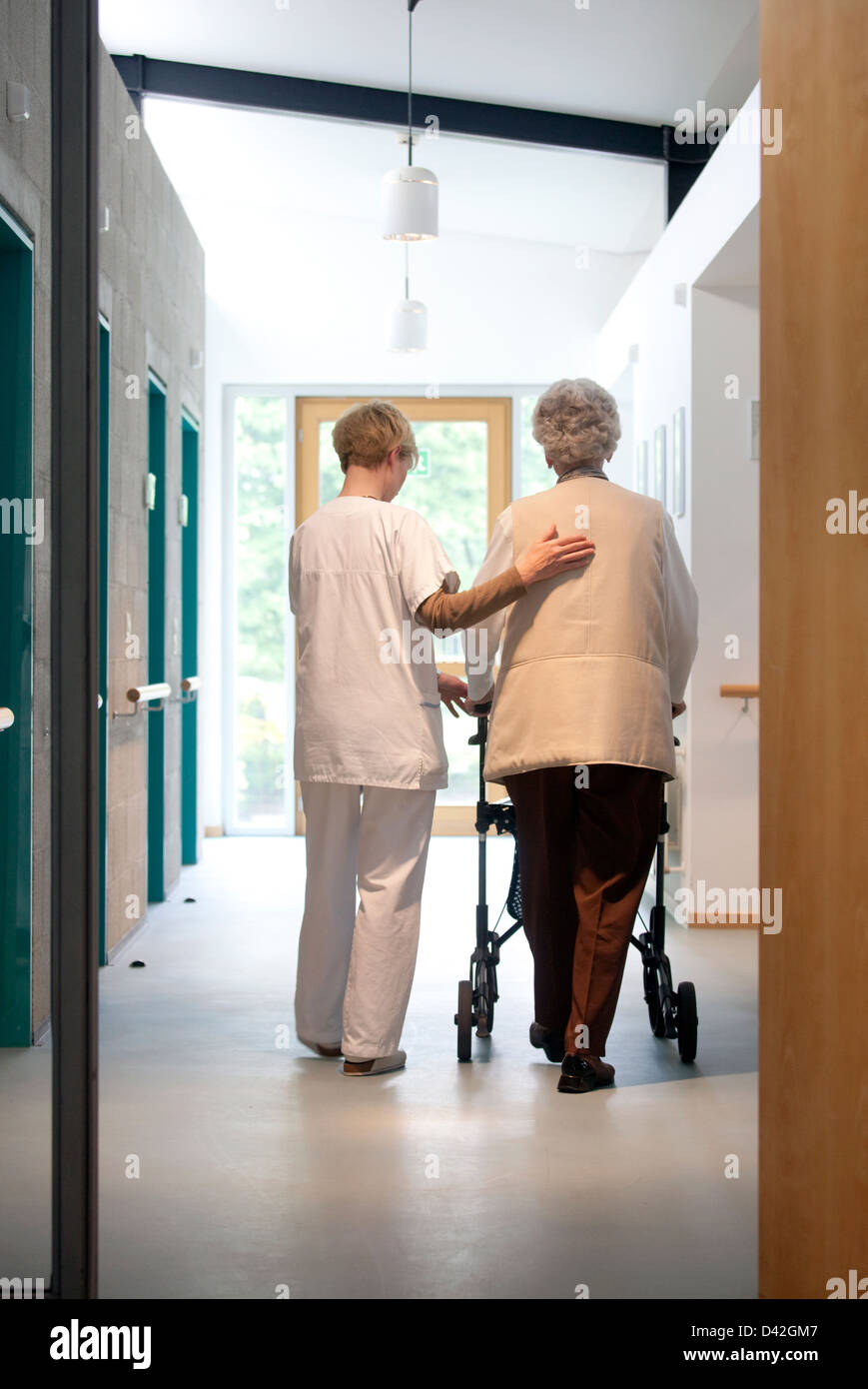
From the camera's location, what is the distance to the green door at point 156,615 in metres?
5.41

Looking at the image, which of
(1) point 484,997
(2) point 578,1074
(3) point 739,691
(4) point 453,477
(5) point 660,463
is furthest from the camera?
(4) point 453,477

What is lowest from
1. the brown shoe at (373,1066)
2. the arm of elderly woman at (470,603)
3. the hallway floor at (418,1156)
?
the hallway floor at (418,1156)

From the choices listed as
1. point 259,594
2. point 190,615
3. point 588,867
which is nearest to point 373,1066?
point 588,867

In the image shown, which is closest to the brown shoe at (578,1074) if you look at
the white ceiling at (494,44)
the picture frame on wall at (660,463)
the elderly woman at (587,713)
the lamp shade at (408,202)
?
the elderly woman at (587,713)

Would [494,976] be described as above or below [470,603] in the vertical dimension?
below

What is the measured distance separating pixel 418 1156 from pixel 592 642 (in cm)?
109

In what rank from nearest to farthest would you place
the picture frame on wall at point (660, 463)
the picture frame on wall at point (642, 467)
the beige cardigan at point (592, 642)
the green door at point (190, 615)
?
1. the beige cardigan at point (592, 642)
2. the picture frame on wall at point (660, 463)
3. the picture frame on wall at point (642, 467)
4. the green door at point (190, 615)

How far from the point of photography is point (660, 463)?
18.5 feet

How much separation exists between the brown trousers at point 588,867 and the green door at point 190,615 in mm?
3561

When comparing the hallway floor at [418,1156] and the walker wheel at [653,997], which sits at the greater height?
the walker wheel at [653,997]

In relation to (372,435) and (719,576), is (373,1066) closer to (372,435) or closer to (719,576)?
(372,435)

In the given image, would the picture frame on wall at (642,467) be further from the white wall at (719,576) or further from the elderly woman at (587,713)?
the elderly woman at (587,713)
